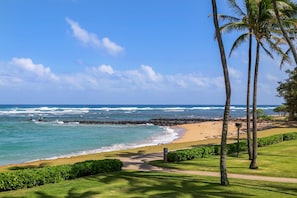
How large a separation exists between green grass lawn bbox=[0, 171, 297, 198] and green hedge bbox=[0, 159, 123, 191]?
17.5 inches

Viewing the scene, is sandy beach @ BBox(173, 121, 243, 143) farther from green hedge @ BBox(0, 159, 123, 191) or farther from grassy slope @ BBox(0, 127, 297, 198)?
grassy slope @ BBox(0, 127, 297, 198)

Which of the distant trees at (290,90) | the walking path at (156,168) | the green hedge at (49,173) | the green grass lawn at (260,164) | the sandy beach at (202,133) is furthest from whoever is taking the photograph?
the distant trees at (290,90)

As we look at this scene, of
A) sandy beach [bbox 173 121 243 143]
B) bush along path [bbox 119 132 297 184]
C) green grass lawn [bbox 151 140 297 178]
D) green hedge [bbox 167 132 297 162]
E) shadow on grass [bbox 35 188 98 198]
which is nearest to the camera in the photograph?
shadow on grass [bbox 35 188 98 198]

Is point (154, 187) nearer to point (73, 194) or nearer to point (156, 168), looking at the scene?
point (73, 194)

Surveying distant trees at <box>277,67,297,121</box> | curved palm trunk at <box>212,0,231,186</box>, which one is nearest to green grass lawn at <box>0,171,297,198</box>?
curved palm trunk at <box>212,0,231,186</box>

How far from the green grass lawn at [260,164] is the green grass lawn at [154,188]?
2498 millimetres

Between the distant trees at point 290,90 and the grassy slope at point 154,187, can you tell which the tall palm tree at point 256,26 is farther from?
the distant trees at point 290,90

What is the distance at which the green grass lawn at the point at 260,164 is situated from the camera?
55.0ft

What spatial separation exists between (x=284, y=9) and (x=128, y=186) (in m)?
11.1

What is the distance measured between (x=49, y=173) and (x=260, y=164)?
10.6m

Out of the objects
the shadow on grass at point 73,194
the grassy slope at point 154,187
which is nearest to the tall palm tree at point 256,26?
the grassy slope at point 154,187

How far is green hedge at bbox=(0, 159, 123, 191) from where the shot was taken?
42.3 feet

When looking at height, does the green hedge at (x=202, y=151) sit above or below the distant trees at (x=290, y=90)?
below

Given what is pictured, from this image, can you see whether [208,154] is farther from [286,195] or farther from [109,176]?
[286,195]
